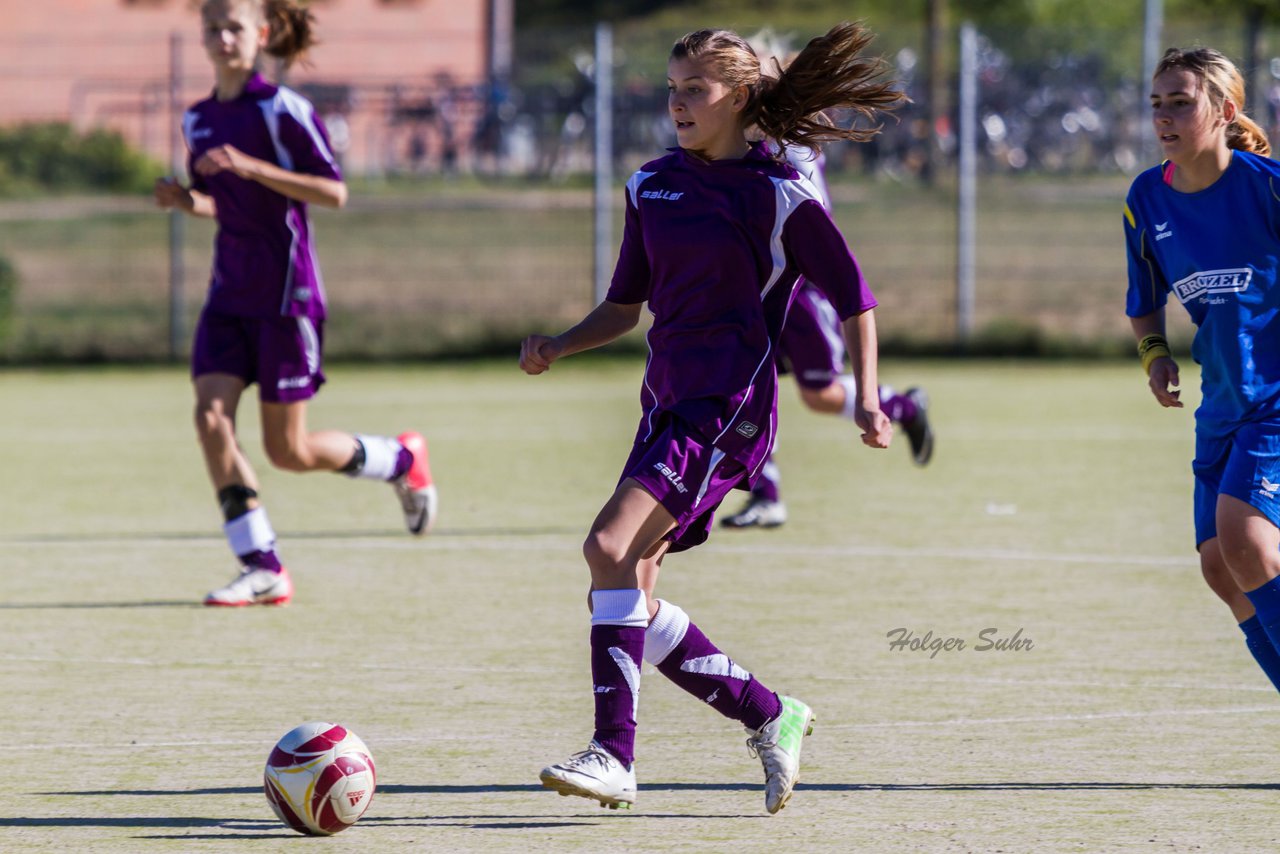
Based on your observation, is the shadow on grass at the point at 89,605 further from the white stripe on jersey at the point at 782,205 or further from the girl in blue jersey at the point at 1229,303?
the girl in blue jersey at the point at 1229,303

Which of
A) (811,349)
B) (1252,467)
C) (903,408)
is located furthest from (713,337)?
(903,408)

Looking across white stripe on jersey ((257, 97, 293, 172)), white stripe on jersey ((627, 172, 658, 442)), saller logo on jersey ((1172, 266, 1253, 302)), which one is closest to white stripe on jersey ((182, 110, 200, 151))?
white stripe on jersey ((257, 97, 293, 172))

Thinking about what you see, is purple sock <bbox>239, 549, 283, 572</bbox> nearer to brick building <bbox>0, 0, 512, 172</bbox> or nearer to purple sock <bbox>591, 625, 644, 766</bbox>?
purple sock <bbox>591, 625, 644, 766</bbox>

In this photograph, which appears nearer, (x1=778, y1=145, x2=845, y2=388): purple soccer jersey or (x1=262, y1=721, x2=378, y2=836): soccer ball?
(x1=262, y1=721, x2=378, y2=836): soccer ball

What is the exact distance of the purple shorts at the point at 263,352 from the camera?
313 inches

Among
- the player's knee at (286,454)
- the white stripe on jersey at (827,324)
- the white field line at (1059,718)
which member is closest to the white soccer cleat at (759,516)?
the white stripe on jersey at (827,324)

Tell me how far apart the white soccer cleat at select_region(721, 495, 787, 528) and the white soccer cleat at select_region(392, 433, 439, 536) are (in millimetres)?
1404

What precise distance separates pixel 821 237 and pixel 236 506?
3.51 metres

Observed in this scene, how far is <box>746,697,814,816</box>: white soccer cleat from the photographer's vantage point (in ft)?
15.7

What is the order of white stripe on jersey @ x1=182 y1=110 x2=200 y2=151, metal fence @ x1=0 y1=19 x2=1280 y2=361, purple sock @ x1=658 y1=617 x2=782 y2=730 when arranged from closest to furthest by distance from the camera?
purple sock @ x1=658 y1=617 x2=782 y2=730, white stripe on jersey @ x1=182 y1=110 x2=200 y2=151, metal fence @ x1=0 y1=19 x2=1280 y2=361

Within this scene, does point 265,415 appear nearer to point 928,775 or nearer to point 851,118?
point 928,775

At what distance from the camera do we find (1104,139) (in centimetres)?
1983

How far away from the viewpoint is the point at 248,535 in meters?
7.80

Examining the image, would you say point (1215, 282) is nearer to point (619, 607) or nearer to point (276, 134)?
point (619, 607)
